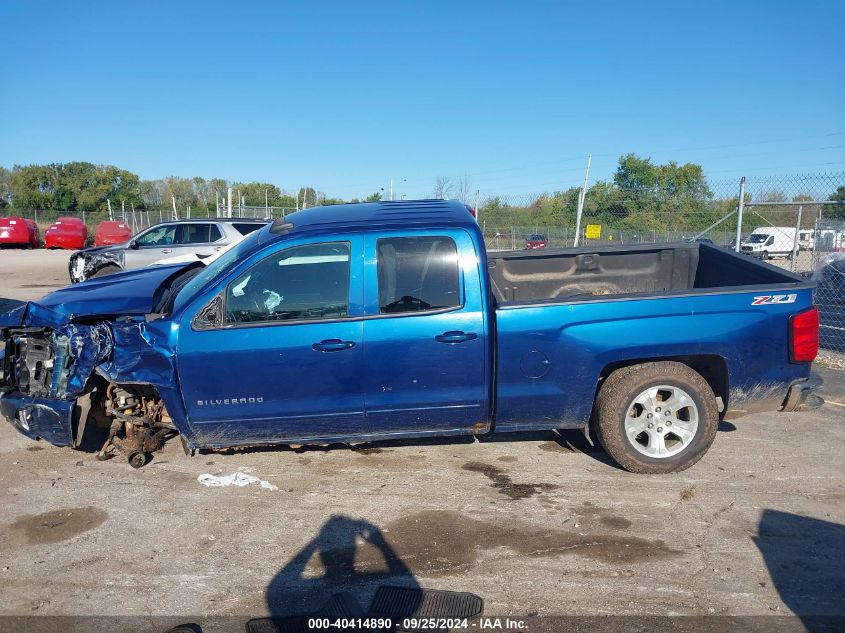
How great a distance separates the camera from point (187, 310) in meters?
4.34

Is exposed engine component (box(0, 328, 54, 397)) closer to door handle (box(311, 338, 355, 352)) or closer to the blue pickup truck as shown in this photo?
the blue pickup truck

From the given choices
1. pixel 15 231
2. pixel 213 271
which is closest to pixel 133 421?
pixel 213 271

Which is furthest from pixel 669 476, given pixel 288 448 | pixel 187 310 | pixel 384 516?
pixel 187 310

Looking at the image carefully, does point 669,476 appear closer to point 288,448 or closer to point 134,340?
point 288,448

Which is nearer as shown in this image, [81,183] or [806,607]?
[806,607]

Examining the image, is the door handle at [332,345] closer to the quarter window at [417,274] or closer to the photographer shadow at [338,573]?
the quarter window at [417,274]

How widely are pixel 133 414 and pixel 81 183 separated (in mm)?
60841

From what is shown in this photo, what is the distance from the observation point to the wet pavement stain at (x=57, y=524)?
3.95 m

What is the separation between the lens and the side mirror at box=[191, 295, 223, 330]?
4312mm

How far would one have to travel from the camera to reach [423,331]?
4336 millimetres

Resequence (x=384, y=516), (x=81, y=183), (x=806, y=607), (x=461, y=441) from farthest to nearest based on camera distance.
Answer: (x=81, y=183) → (x=461, y=441) → (x=384, y=516) → (x=806, y=607)

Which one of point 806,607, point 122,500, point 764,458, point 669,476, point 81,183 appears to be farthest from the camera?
point 81,183

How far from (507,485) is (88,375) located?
300 cm

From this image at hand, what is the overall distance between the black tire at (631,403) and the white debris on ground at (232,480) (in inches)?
94.6
